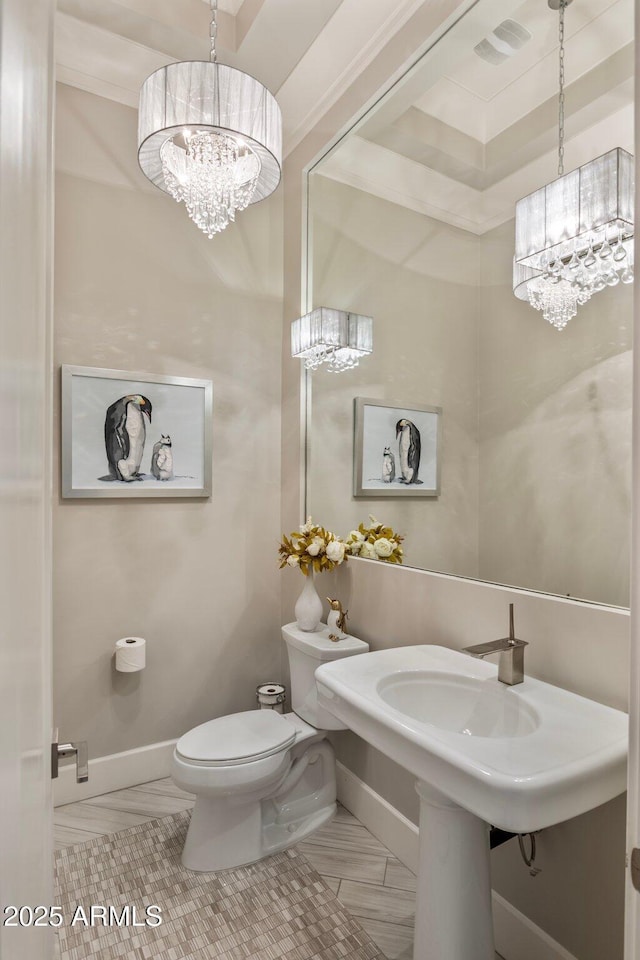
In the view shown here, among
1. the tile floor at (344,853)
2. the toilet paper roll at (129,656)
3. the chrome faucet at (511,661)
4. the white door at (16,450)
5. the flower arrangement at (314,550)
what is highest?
the white door at (16,450)

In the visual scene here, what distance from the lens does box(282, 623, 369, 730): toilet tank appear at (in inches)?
77.8

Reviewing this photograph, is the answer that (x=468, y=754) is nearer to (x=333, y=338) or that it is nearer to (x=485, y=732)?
(x=485, y=732)

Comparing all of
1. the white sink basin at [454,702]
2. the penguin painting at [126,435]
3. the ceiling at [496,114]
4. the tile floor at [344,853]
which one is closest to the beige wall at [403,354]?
the ceiling at [496,114]

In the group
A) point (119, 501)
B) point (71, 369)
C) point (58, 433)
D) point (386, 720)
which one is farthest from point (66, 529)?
point (386, 720)

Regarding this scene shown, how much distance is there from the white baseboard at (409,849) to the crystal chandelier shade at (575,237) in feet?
5.22

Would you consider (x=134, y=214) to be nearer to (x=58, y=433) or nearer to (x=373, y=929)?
(x=58, y=433)

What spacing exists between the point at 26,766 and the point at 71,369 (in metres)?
2.05

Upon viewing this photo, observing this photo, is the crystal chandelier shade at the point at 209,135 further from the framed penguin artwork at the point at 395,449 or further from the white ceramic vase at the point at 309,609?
the white ceramic vase at the point at 309,609

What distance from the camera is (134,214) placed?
232 centimetres

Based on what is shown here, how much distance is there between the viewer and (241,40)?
215 cm

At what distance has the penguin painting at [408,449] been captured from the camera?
1897mm

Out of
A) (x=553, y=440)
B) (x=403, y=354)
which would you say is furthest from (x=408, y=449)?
(x=553, y=440)

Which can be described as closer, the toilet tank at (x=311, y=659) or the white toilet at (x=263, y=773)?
the white toilet at (x=263, y=773)

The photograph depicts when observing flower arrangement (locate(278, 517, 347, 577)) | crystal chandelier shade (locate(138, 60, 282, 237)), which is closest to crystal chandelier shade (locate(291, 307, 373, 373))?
crystal chandelier shade (locate(138, 60, 282, 237))
